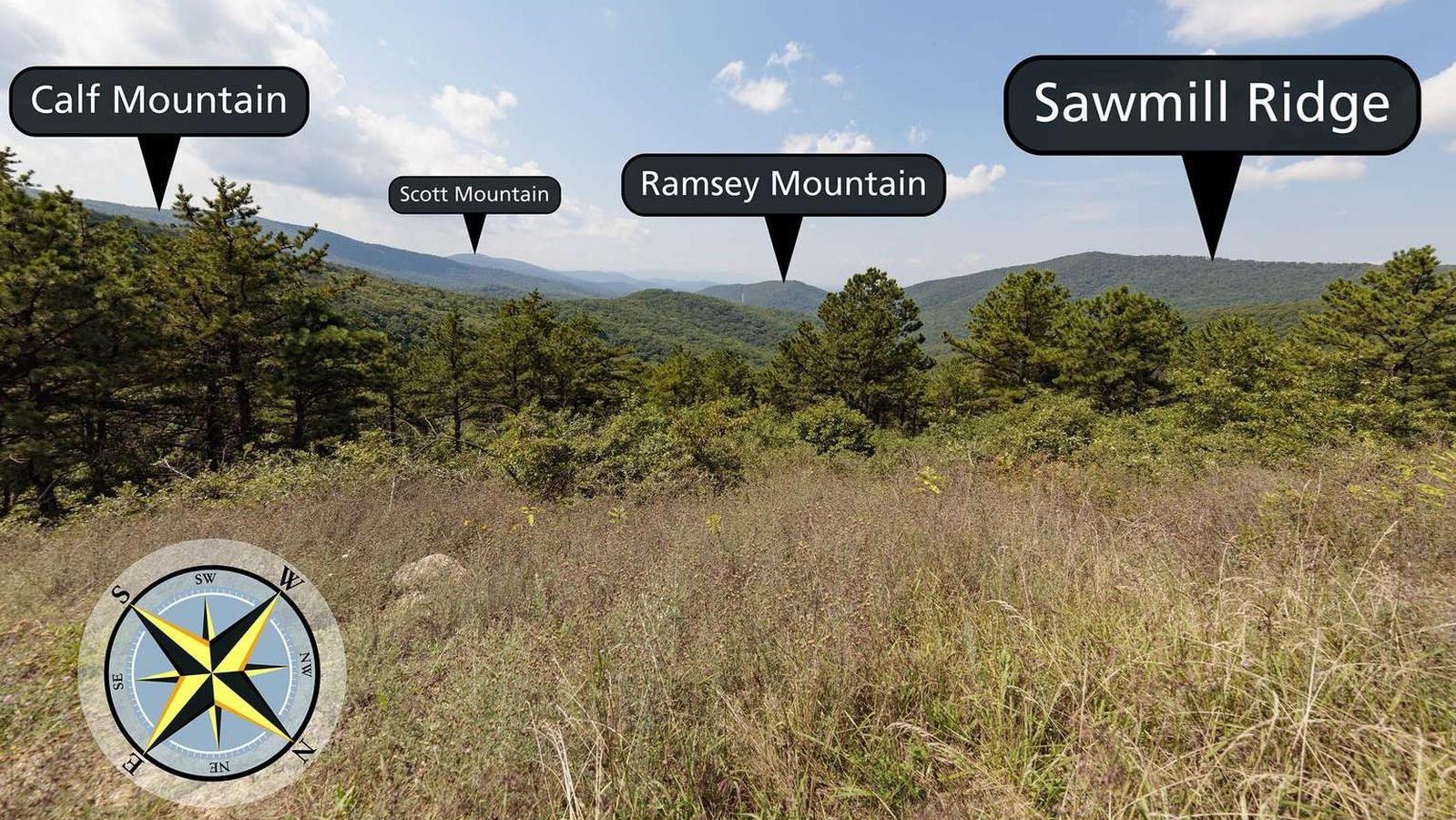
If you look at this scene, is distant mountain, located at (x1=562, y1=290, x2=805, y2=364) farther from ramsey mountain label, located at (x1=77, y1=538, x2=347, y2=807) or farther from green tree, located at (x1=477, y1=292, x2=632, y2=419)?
ramsey mountain label, located at (x1=77, y1=538, x2=347, y2=807)

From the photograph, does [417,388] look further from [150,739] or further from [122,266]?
[150,739]

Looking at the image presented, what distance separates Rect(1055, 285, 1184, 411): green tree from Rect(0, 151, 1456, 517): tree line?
0.37 feet

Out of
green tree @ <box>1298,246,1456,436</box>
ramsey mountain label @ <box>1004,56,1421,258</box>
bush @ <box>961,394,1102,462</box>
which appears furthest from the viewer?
green tree @ <box>1298,246,1456,436</box>

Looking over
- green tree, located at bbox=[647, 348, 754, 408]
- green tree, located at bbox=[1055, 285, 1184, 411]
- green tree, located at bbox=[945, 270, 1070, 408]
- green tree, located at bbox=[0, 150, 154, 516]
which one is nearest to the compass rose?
green tree, located at bbox=[0, 150, 154, 516]

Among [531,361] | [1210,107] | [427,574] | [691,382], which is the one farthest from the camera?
[691,382]

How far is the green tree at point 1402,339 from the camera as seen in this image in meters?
22.0

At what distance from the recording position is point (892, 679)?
2.18m

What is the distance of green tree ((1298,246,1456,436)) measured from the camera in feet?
72.3

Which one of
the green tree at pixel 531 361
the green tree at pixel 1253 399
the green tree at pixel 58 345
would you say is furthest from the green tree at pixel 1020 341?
the green tree at pixel 58 345

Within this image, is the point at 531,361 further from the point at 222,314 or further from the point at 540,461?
the point at 540,461

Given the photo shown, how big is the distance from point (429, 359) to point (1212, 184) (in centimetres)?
3183

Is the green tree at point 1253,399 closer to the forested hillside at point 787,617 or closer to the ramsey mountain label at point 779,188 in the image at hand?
the forested hillside at point 787,617

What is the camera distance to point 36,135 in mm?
3902

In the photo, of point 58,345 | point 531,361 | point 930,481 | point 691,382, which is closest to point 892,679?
point 930,481
